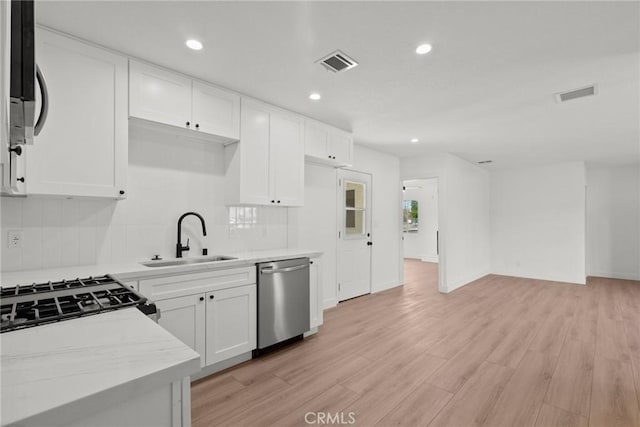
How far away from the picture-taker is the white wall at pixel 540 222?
6.25 metres

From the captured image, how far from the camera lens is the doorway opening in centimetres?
938

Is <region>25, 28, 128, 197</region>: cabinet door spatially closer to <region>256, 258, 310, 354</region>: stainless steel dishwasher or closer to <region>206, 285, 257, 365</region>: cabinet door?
<region>206, 285, 257, 365</region>: cabinet door

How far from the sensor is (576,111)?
3404 mm

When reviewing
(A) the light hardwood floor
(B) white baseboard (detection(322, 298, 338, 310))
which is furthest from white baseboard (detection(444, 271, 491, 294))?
(B) white baseboard (detection(322, 298, 338, 310))

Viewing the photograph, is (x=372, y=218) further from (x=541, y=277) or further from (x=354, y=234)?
(x=541, y=277)

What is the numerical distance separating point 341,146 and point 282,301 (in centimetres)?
219

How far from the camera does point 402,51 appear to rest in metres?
2.24

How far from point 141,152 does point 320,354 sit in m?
2.42

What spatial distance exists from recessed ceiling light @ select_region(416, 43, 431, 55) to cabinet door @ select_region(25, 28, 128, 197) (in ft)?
7.14

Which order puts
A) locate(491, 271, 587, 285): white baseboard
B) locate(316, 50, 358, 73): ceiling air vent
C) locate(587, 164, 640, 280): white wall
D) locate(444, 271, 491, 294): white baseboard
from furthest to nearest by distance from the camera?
locate(587, 164, 640, 280): white wall, locate(491, 271, 587, 285): white baseboard, locate(444, 271, 491, 294): white baseboard, locate(316, 50, 358, 73): ceiling air vent

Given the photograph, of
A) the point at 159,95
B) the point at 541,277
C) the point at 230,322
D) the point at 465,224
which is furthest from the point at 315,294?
the point at 541,277

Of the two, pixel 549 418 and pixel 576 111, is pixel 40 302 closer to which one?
pixel 549 418

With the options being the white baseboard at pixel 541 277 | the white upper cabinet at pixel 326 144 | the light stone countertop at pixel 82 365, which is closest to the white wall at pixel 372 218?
the white upper cabinet at pixel 326 144

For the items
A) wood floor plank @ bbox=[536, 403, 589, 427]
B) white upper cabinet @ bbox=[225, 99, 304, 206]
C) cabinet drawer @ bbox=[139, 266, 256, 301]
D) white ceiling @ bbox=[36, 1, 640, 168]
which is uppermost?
white ceiling @ bbox=[36, 1, 640, 168]
